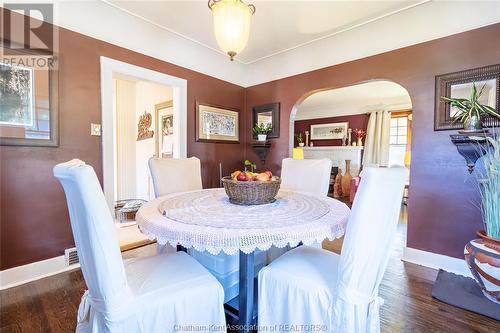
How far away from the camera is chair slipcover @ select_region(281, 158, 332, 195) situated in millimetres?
2061

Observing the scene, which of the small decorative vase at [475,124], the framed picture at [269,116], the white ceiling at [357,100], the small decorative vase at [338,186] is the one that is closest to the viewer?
the small decorative vase at [475,124]

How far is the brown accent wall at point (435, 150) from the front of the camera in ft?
6.76

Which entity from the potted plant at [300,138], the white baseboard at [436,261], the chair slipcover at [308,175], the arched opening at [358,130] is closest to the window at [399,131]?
the arched opening at [358,130]

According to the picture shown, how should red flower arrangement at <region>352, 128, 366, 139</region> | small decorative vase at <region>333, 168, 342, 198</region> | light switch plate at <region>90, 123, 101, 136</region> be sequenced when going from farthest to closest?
red flower arrangement at <region>352, 128, 366, 139</region>, small decorative vase at <region>333, 168, 342, 198</region>, light switch plate at <region>90, 123, 101, 136</region>

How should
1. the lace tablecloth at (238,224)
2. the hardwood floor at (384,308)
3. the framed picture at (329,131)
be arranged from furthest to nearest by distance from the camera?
the framed picture at (329,131) → the hardwood floor at (384,308) → the lace tablecloth at (238,224)

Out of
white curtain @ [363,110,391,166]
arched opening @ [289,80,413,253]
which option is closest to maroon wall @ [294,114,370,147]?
arched opening @ [289,80,413,253]

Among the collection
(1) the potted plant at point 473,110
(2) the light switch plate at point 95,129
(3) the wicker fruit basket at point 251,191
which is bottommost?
(3) the wicker fruit basket at point 251,191

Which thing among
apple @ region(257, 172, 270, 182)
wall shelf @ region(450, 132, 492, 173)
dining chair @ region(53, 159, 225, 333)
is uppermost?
wall shelf @ region(450, 132, 492, 173)

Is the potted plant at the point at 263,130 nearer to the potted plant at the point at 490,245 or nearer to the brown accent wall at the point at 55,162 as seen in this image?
the brown accent wall at the point at 55,162

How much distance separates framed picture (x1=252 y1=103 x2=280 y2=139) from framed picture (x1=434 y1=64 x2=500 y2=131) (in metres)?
1.84

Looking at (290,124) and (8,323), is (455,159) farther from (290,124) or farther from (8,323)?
(8,323)

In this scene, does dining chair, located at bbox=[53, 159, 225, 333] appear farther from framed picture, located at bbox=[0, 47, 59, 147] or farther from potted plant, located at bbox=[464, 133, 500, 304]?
potted plant, located at bbox=[464, 133, 500, 304]

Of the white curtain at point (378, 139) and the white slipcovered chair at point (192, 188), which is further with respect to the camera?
the white curtain at point (378, 139)

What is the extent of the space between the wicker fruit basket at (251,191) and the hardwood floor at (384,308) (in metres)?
1.10
